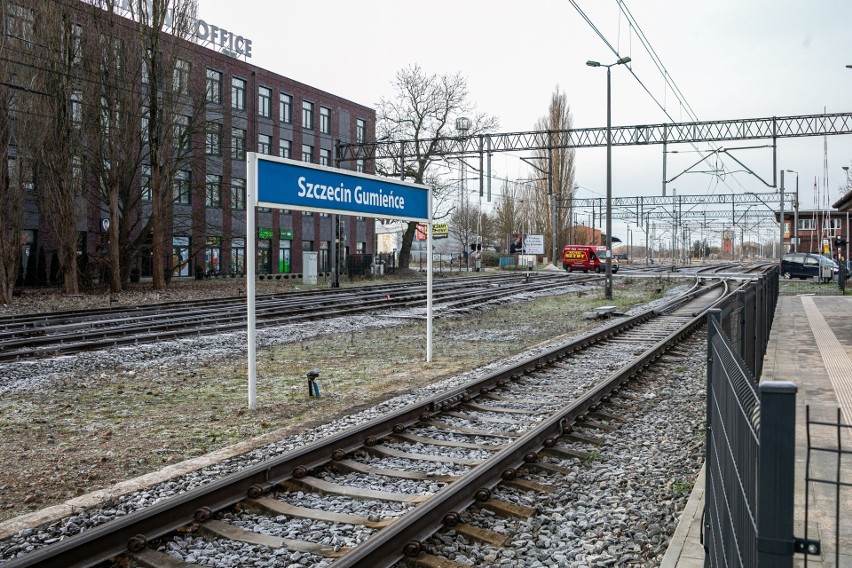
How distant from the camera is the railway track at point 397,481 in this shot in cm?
436

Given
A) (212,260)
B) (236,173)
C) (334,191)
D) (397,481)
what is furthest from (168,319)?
(236,173)

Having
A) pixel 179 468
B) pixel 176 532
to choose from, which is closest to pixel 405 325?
pixel 179 468

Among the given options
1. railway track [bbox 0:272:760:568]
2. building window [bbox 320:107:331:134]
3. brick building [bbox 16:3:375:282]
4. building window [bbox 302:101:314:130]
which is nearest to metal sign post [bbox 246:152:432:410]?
railway track [bbox 0:272:760:568]

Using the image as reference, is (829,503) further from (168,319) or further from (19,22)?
(19,22)

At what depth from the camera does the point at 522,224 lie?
83625 millimetres

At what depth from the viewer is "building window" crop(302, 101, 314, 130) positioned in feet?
181

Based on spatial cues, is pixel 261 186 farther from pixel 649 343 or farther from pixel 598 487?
pixel 649 343

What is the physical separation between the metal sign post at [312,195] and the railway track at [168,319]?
5854 millimetres

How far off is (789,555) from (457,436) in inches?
220

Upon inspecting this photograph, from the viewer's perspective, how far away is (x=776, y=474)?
6.23ft

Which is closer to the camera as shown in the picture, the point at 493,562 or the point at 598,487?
the point at 493,562

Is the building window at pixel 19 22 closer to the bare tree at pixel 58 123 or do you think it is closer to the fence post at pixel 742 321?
the bare tree at pixel 58 123

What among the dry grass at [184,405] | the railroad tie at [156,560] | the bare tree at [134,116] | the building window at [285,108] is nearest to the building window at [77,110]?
the bare tree at [134,116]

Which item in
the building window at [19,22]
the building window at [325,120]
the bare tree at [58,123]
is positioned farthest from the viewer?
the building window at [325,120]
